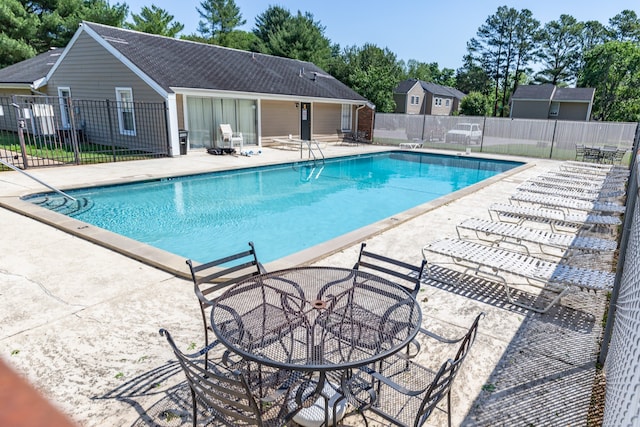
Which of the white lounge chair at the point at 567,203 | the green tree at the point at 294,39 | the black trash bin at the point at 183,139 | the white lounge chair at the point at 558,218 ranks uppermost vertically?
the green tree at the point at 294,39

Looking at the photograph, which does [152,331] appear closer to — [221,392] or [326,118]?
[221,392]

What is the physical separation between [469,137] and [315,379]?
63.9 ft

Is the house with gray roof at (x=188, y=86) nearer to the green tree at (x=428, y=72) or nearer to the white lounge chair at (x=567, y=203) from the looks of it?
the white lounge chair at (x=567, y=203)

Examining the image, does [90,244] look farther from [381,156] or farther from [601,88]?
[601,88]

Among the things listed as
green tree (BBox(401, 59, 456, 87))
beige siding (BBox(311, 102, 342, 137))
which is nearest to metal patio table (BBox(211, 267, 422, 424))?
beige siding (BBox(311, 102, 342, 137))

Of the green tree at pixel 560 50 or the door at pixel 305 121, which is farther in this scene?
the green tree at pixel 560 50

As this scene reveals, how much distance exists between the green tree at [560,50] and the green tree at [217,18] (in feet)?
117

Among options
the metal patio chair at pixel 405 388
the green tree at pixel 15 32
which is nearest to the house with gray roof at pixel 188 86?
the green tree at pixel 15 32

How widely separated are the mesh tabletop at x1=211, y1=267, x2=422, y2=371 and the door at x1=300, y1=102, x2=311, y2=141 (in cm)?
1794

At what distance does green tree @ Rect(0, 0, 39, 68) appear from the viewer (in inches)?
833

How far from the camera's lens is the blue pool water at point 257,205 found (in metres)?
7.44

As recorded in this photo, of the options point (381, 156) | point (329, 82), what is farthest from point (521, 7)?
point (381, 156)

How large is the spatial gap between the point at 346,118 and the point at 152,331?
69.7ft

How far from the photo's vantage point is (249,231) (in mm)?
7887
